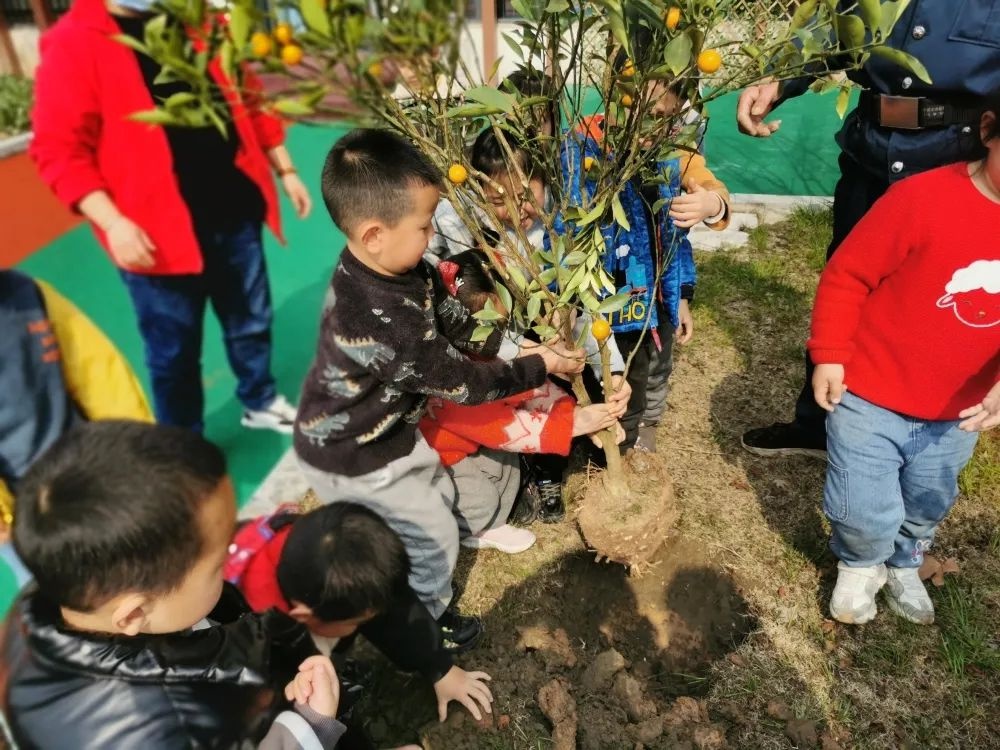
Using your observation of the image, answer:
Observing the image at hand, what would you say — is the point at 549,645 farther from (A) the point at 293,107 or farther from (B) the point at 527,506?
(A) the point at 293,107

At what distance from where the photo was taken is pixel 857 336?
6.50 ft

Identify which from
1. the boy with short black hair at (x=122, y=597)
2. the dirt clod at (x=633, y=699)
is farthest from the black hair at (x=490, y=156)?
the dirt clod at (x=633, y=699)

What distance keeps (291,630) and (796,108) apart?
303 inches

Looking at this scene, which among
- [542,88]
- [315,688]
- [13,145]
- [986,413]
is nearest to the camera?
[315,688]

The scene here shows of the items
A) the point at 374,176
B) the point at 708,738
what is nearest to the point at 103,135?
the point at 374,176

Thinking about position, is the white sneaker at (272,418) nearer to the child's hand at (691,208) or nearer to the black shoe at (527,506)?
the black shoe at (527,506)

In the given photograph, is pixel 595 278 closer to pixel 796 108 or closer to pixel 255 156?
pixel 255 156

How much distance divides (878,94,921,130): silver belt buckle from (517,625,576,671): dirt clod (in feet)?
6.50

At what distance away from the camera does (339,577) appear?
1642mm

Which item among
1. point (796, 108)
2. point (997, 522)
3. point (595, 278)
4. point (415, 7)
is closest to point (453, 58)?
point (415, 7)

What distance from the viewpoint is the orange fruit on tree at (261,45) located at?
3.34 ft

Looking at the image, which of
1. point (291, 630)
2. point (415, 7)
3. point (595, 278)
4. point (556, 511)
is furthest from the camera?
point (556, 511)

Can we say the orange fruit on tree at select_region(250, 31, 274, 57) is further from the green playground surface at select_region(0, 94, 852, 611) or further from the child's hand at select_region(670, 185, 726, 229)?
the green playground surface at select_region(0, 94, 852, 611)

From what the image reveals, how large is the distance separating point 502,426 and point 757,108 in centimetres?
145
